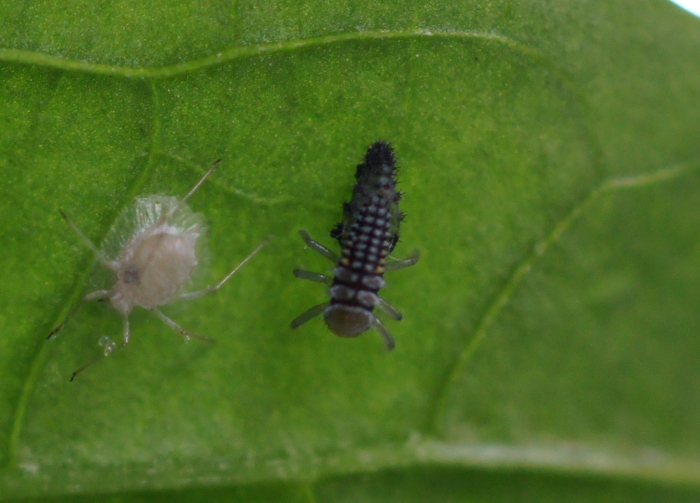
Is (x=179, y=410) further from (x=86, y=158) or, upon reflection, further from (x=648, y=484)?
(x=648, y=484)

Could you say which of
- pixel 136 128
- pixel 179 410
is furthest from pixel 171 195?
pixel 179 410

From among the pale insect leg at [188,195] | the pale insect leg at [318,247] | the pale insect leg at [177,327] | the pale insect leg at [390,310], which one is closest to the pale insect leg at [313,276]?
the pale insect leg at [318,247]

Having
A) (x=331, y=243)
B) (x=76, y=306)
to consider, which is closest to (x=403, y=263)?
(x=331, y=243)

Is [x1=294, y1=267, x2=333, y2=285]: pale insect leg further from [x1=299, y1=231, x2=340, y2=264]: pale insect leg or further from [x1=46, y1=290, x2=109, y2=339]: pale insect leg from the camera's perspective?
[x1=46, y1=290, x2=109, y2=339]: pale insect leg

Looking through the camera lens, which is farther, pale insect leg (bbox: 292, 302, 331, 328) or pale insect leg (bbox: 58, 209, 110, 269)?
pale insect leg (bbox: 292, 302, 331, 328)

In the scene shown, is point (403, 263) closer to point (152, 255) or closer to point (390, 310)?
point (390, 310)

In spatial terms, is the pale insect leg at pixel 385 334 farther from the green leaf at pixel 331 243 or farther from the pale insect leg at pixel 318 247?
the pale insect leg at pixel 318 247

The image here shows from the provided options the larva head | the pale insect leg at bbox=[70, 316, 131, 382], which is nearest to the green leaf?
the pale insect leg at bbox=[70, 316, 131, 382]

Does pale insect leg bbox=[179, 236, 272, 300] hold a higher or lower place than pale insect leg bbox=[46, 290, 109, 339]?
higher
